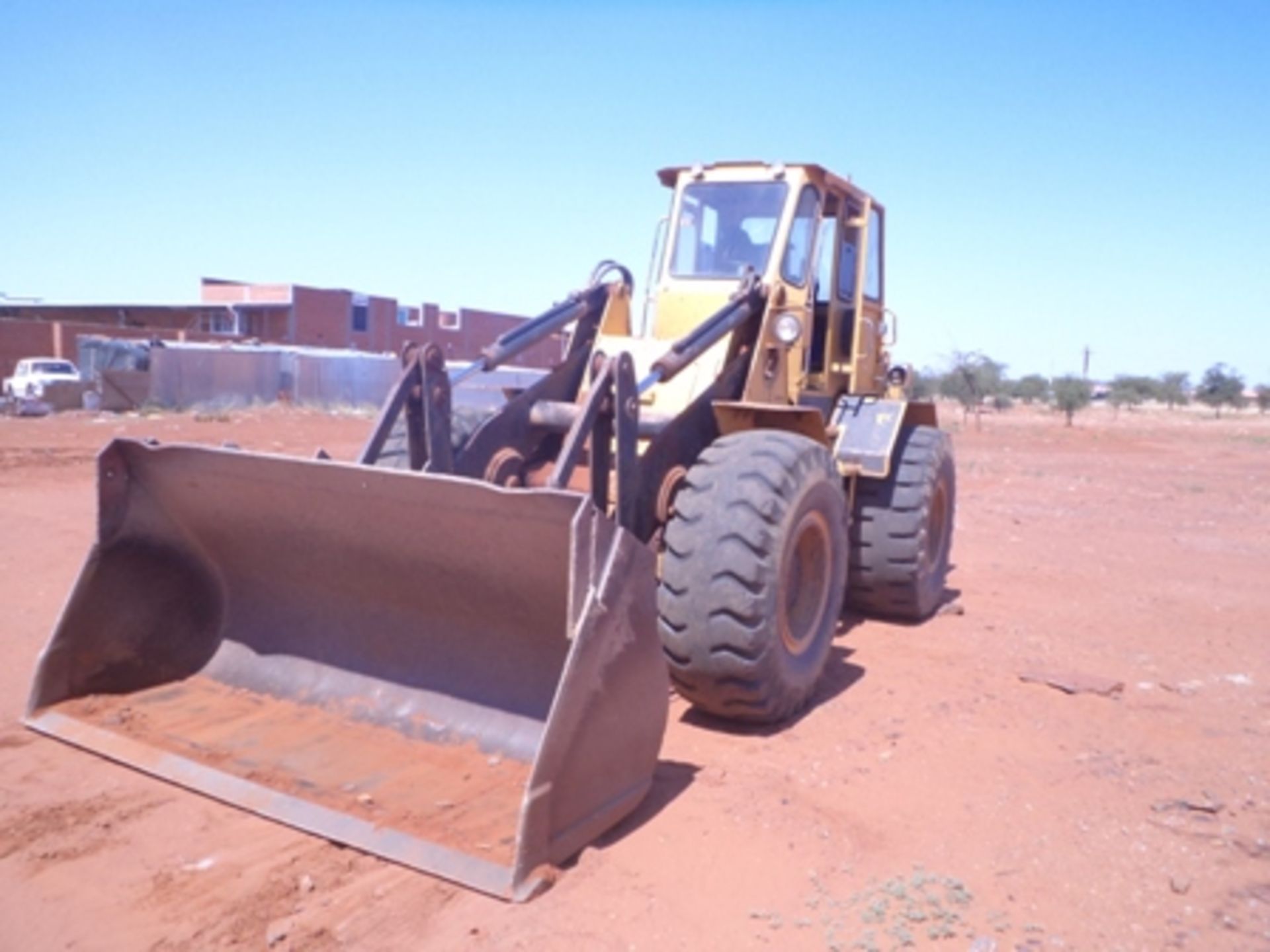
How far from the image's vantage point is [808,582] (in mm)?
5426

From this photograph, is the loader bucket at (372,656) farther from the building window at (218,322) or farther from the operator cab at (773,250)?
the building window at (218,322)

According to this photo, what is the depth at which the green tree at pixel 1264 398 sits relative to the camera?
70688 millimetres

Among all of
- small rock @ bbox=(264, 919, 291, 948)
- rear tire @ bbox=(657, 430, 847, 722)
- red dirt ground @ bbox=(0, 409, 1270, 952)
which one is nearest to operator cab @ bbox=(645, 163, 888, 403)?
rear tire @ bbox=(657, 430, 847, 722)

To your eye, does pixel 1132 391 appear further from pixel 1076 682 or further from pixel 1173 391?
pixel 1076 682

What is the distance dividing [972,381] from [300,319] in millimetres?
29397

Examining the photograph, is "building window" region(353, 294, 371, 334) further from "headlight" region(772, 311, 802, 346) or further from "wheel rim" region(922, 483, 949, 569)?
"headlight" region(772, 311, 802, 346)

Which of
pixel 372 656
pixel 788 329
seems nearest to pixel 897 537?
pixel 788 329

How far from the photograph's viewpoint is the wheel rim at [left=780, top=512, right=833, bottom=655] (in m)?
5.17

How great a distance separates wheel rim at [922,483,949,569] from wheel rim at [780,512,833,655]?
8.11ft

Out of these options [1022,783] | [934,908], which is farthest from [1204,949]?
[1022,783]

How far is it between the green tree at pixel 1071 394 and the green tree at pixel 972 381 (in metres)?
3.41

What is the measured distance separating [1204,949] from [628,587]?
2.08 metres

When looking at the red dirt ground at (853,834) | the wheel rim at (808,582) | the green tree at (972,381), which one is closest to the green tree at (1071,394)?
the green tree at (972,381)

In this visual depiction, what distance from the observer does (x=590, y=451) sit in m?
5.01
